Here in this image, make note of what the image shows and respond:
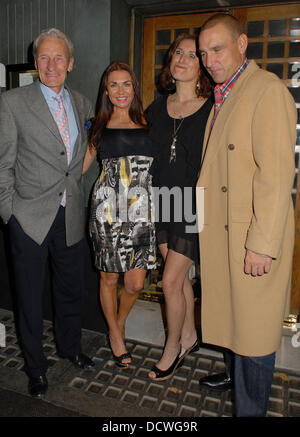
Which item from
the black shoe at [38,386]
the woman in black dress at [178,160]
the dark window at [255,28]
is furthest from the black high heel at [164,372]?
the dark window at [255,28]

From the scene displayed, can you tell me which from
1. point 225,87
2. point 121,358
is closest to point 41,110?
point 225,87

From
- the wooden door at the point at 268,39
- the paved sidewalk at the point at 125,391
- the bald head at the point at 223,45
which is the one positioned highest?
the wooden door at the point at 268,39

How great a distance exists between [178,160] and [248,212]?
67 cm

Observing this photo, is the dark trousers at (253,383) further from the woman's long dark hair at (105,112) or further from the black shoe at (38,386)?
the woman's long dark hair at (105,112)

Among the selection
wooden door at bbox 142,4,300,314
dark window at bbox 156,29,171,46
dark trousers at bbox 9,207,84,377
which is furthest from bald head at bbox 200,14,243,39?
dark window at bbox 156,29,171,46

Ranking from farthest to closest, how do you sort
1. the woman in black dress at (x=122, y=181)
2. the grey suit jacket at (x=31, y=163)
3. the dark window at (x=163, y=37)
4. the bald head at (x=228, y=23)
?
the dark window at (x=163, y=37) < the woman in black dress at (x=122, y=181) < the grey suit jacket at (x=31, y=163) < the bald head at (x=228, y=23)

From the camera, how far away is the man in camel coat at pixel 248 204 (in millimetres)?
1565

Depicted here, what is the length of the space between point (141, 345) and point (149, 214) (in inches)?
44.4

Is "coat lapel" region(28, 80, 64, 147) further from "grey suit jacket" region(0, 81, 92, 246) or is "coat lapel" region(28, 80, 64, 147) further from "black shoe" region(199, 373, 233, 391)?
"black shoe" region(199, 373, 233, 391)

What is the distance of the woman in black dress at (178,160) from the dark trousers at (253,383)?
697mm

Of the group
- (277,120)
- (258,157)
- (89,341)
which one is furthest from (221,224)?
(89,341)

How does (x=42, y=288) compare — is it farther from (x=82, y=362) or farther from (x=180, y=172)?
(x=180, y=172)

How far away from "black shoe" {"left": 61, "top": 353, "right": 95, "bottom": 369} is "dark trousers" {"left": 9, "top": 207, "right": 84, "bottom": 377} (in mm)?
34

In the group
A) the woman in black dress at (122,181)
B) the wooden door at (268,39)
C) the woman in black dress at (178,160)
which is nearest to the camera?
the woman in black dress at (178,160)
